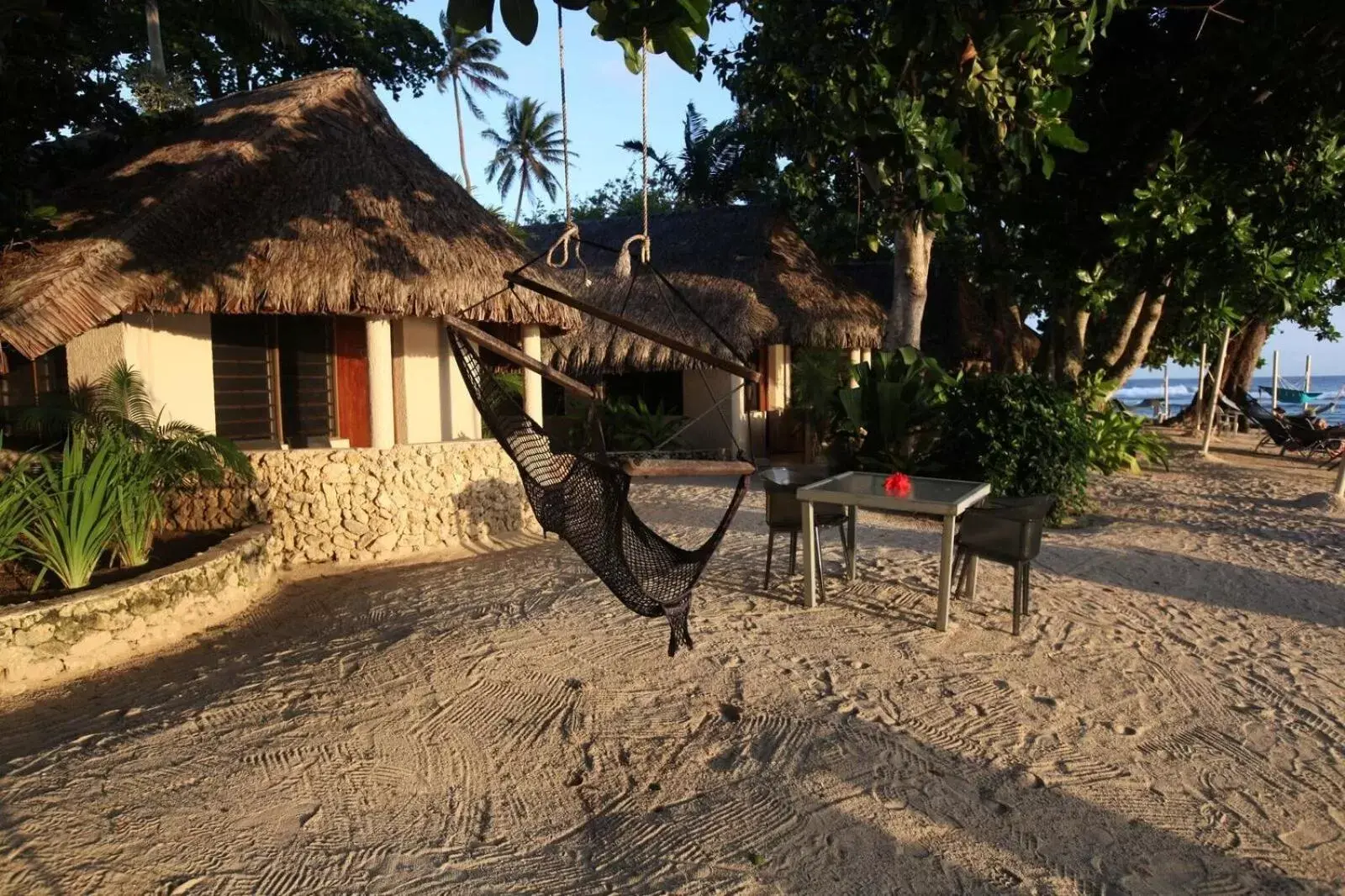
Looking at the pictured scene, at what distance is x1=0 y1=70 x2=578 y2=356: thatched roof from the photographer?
17.3 ft

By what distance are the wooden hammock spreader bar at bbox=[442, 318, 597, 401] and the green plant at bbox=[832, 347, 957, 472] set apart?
15.7ft

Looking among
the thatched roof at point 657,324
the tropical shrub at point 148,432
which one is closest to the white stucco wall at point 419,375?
the tropical shrub at point 148,432

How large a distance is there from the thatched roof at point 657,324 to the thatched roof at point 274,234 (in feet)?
10.7

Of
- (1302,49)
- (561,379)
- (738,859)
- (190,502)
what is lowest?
(738,859)

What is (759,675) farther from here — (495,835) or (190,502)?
(190,502)

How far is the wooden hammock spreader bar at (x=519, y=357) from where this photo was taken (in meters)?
3.05

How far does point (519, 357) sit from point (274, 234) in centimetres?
354

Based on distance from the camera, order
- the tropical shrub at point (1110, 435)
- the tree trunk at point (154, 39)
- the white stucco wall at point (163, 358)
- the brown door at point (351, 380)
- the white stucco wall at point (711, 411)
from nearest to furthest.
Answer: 1. the white stucco wall at point (163, 358)
2. the brown door at point (351, 380)
3. the tree trunk at point (154, 39)
4. the tropical shrub at point (1110, 435)
5. the white stucco wall at point (711, 411)

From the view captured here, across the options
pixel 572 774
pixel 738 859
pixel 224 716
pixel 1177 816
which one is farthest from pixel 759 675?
pixel 224 716

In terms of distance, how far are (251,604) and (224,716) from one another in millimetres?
1787

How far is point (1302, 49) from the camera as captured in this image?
255 inches

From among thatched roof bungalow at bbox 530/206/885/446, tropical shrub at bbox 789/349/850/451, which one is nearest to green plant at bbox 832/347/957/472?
tropical shrub at bbox 789/349/850/451

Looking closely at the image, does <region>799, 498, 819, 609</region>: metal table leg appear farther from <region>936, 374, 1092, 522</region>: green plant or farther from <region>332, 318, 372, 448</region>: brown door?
<region>332, 318, 372, 448</region>: brown door

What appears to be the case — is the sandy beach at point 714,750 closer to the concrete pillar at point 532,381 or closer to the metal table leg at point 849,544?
the metal table leg at point 849,544
